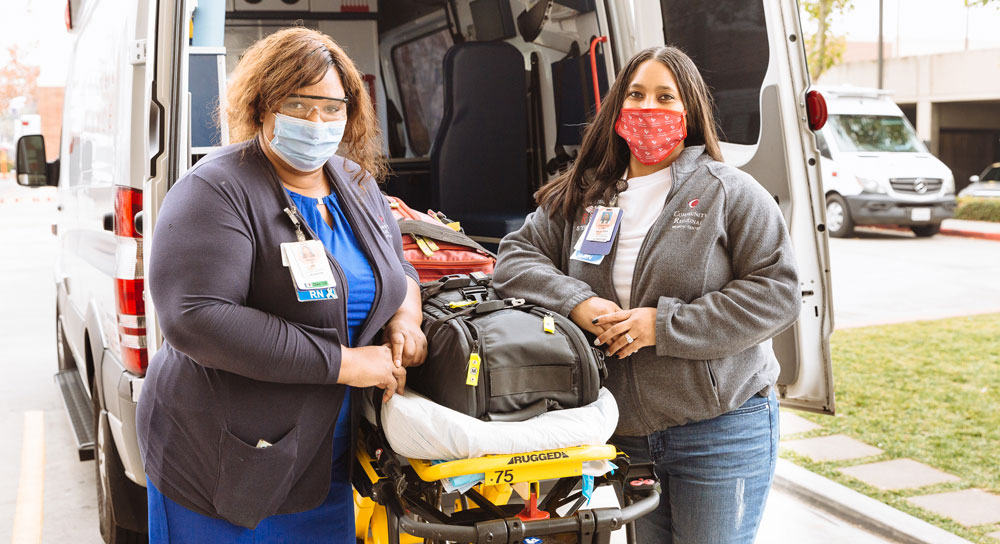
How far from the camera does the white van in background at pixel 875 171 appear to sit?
45.2ft

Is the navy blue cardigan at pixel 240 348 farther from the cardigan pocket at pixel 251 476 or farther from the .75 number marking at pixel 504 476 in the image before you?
the .75 number marking at pixel 504 476

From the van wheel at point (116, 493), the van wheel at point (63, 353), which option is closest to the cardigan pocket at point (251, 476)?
the van wheel at point (116, 493)

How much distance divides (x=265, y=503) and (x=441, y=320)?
54 centimetres

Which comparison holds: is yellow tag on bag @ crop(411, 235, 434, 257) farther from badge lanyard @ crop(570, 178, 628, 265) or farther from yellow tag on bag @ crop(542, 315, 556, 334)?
yellow tag on bag @ crop(542, 315, 556, 334)

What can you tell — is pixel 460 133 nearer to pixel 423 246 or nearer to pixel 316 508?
pixel 423 246

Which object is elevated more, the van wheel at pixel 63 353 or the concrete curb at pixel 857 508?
the van wheel at pixel 63 353

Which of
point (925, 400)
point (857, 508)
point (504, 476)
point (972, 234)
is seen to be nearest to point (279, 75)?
point (504, 476)

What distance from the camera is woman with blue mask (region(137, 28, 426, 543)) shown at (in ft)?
5.79

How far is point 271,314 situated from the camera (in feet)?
6.02

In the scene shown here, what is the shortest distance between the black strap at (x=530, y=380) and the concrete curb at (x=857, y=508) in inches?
98.2

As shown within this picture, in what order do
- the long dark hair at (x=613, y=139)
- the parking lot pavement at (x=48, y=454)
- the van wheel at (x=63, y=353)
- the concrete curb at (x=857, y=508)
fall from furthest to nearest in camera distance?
the van wheel at (x=63, y=353), the parking lot pavement at (x=48, y=454), the concrete curb at (x=857, y=508), the long dark hair at (x=613, y=139)

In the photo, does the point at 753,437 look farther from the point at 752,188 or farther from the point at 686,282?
the point at 752,188

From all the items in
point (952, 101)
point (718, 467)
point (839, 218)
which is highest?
point (952, 101)

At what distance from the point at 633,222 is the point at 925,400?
14.2ft
